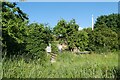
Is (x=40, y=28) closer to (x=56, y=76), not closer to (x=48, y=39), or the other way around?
(x=48, y=39)

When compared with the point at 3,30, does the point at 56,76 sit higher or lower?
lower

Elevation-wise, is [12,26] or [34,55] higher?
[12,26]

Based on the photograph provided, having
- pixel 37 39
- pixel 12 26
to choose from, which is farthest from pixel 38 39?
pixel 12 26

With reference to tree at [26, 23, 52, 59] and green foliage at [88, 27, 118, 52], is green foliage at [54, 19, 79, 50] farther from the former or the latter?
tree at [26, 23, 52, 59]

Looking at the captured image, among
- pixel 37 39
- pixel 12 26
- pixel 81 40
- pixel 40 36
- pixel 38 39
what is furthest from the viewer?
pixel 81 40

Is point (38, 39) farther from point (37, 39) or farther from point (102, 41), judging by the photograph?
point (102, 41)

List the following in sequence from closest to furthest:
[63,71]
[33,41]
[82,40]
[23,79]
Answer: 1. [23,79]
2. [63,71]
3. [33,41]
4. [82,40]

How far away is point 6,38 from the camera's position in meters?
7.63

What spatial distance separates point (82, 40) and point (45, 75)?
45.5 feet

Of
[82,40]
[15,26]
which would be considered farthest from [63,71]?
[82,40]

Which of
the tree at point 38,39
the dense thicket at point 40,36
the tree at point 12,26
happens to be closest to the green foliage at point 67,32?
the dense thicket at point 40,36

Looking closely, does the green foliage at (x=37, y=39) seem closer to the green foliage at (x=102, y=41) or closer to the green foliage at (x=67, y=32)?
the green foliage at (x=67, y=32)

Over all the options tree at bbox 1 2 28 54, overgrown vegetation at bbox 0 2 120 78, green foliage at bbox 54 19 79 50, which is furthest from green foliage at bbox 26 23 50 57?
green foliage at bbox 54 19 79 50

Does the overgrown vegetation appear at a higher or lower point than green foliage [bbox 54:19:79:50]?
lower
